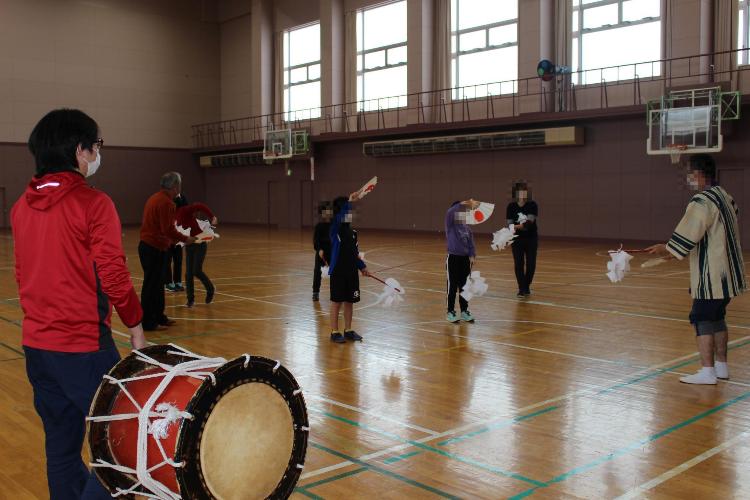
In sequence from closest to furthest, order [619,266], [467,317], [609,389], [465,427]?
[465,427] → [609,389] → [619,266] → [467,317]

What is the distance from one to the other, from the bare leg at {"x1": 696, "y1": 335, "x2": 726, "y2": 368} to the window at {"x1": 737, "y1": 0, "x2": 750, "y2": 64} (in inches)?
614

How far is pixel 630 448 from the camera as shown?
4.50 metres

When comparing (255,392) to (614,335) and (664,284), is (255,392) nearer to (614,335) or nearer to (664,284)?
(614,335)

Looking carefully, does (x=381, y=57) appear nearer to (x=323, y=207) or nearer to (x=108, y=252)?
(x=323, y=207)

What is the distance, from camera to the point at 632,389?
588cm

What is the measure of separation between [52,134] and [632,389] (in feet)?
15.7

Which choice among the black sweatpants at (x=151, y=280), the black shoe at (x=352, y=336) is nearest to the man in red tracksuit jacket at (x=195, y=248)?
the black sweatpants at (x=151, y=280)

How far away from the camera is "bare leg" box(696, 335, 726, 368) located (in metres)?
5.93

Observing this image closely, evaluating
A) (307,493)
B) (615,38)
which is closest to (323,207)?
(307,493)

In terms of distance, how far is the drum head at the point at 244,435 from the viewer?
2.68 meters

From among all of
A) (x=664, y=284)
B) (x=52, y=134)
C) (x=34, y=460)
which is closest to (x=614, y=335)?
(x=664, y=284)

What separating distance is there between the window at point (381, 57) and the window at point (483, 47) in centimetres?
241

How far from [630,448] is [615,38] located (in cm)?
1915

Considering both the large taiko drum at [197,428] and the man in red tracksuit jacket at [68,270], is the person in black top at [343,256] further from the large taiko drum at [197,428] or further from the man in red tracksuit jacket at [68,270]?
the man in red tracksuit jacket at [68,270]
